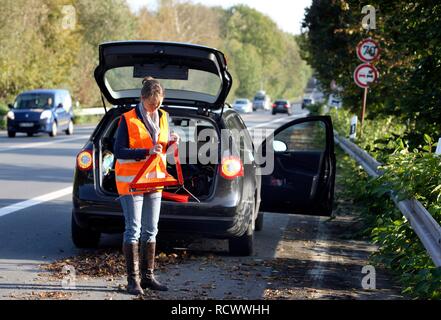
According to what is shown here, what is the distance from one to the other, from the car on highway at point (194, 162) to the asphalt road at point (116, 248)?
37 centimetres

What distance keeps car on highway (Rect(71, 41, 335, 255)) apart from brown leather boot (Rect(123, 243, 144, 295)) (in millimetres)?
1294

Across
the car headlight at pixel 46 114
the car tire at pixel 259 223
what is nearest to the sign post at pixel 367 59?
the car tire at pixel 259 223

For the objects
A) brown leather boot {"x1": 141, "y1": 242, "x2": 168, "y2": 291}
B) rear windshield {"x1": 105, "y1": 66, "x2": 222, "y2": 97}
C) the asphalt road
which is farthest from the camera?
rear windshield {"x1": 105, "y1": 66, "x2": 222, "y2": 97}

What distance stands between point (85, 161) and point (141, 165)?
1.76 metres

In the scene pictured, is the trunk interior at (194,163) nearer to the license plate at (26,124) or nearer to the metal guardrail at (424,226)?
the metal guardrail at (424,226)

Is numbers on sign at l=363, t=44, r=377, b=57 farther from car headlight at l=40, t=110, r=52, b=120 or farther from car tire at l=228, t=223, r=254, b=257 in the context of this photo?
car tire at l=228, t=223, r=254, b=257

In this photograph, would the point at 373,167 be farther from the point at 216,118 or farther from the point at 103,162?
the point at 103,162

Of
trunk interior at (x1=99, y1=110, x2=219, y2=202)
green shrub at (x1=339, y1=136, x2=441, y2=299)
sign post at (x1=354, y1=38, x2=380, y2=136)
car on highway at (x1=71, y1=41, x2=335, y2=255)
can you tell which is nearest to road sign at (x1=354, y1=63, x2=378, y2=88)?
sign post at (x1=354, y1=38, x2=380, y2=136)

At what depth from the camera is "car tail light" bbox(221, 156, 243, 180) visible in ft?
28.9

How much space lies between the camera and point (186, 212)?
8.57 meters

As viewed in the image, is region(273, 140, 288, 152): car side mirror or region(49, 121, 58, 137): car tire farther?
region(49, 121, 58, 137): car tire

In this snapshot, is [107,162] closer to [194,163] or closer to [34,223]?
[194,163]
